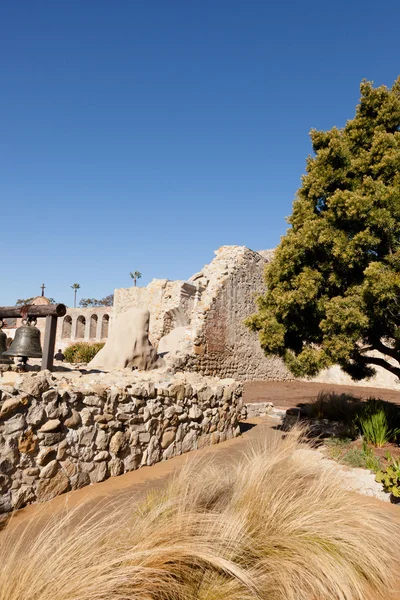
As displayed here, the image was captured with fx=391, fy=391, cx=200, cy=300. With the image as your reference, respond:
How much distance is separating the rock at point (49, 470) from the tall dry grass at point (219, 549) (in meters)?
→ 0.68

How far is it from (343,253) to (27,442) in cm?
504

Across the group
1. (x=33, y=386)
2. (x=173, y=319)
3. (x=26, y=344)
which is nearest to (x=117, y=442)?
(x=33, y=386)

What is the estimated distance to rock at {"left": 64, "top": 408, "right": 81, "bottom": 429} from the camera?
175 inches

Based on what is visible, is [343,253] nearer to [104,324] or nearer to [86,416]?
[86,416]

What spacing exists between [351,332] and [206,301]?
8.65m

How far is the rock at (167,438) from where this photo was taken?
231 inches

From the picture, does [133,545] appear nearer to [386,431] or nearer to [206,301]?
[386,431]

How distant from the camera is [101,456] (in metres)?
4.78

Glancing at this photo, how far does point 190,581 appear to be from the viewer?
237cm

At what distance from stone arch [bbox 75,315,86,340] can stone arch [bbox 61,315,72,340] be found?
826 millimetres

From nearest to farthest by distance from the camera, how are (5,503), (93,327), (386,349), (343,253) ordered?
(5,503)
(343,253)
(386,349)
(93,327)

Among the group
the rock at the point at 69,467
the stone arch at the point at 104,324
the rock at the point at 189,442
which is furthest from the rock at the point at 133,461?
the stone arch at the point at 104,324

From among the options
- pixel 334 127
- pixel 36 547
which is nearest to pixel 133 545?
pixel 36 547

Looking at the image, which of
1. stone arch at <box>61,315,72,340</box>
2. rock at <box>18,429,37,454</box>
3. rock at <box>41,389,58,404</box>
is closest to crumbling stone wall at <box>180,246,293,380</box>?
rock at <box>41,389,58,404</box>
